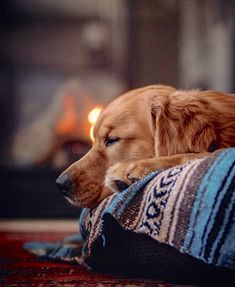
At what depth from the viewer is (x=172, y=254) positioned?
4.15 ft

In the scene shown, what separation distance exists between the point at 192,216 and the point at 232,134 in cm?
35

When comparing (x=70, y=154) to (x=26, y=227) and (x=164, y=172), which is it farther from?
(x=164, y=172)

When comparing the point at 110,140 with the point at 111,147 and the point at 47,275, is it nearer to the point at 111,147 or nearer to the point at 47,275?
the point at 111,147

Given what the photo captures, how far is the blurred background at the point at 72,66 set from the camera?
360cm

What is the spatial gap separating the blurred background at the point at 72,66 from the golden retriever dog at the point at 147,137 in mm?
1895

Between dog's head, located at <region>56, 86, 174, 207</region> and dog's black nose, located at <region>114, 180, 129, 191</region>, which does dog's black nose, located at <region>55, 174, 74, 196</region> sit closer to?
dog's head, located at <region>56, 86, 174, 207</region>

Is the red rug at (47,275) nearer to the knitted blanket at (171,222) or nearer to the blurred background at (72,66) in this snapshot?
the knitted blanket at (171,222)

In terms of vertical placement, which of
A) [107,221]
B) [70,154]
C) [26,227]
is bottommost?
[26,227]

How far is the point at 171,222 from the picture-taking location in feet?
3.96

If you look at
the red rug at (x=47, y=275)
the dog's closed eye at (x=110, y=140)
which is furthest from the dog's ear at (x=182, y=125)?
the red rug at (x=47, y=275)

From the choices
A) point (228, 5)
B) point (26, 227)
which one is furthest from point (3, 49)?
point (228, 5)

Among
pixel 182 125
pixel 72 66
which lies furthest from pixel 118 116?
pixel 72 66

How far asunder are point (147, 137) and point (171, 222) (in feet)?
1.44

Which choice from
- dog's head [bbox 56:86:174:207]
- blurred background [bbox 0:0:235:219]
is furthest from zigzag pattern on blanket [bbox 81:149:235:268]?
blurred background [bbox 0:0:235:219]
